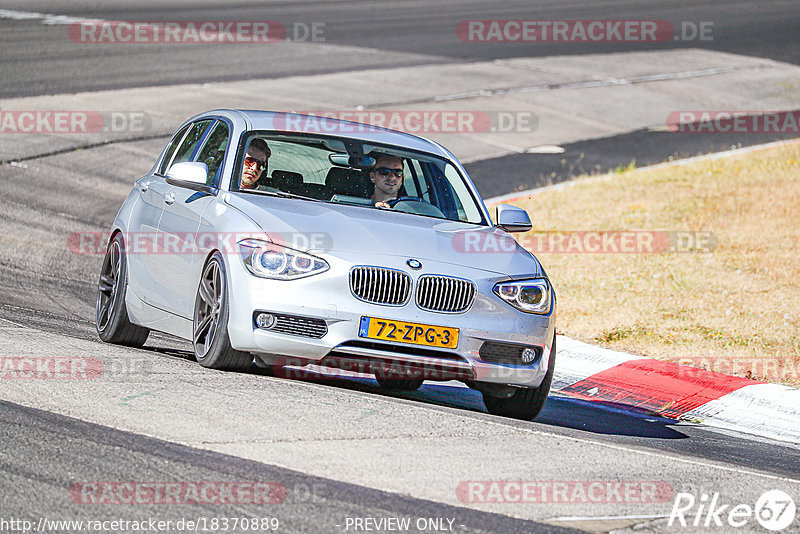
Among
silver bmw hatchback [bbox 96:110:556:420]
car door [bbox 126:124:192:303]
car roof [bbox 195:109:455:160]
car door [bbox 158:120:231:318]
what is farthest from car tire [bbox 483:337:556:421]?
car door [bbox 126:124:192:303]

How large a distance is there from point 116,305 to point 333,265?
8.18ft

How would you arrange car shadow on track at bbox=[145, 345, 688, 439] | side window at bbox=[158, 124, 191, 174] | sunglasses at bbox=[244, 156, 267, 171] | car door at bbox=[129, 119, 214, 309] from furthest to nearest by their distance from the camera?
1. side window at bbox=[158, 124, 191, 174]
2. car door at bbox=[129, 119, 214, 309]
3. sunglasses at bbox=[244, 156, 267, 171]
4. car shadow on track at bbox=[145, 345, 688, 439]

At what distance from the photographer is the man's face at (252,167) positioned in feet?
27.2

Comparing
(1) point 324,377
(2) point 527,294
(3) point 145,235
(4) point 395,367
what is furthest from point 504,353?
(3) point 145,235

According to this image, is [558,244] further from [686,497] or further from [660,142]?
[686,497]

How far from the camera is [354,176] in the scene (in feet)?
28.2

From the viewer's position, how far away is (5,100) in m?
20.4

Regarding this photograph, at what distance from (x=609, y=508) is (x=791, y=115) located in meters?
21.6

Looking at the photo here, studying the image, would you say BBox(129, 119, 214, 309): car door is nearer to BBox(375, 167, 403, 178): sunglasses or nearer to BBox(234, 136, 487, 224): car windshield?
BBox(234, 136, 487, 224): car windshield

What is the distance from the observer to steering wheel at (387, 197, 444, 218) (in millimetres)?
8516

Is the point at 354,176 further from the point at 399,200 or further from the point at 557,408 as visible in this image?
the point at 557,408

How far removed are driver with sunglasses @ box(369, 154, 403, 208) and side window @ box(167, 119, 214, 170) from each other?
138cm

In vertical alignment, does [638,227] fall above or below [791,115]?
below

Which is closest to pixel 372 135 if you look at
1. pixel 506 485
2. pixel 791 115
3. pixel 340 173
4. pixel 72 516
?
pixel 340 173
